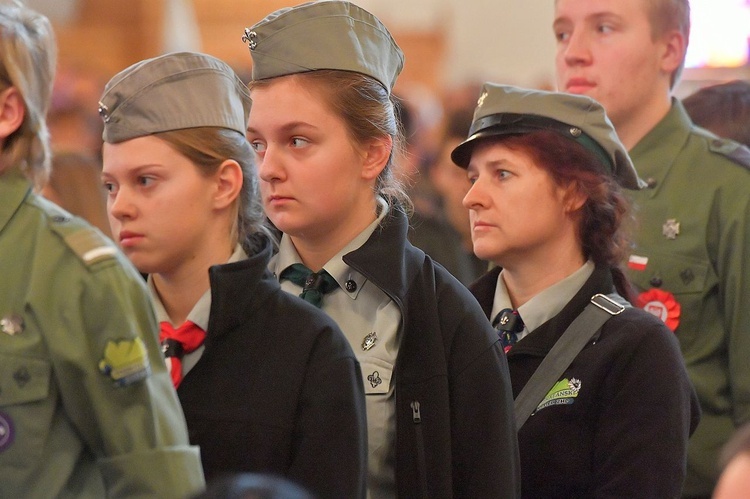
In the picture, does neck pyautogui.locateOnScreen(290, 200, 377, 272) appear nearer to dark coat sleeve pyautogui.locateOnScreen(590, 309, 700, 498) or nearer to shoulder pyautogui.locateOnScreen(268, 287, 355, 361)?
shoulder pyautogui.locateOnScreen(268, 287, 355, 361)

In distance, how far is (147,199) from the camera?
2311 mm

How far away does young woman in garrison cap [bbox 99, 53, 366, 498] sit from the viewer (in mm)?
2199

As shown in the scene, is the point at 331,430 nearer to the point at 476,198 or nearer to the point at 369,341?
the point at 369,341

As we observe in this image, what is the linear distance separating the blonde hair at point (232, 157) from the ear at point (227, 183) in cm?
1

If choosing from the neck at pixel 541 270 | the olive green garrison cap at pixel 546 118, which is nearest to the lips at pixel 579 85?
the olive green garrison cap at pixel 546 118

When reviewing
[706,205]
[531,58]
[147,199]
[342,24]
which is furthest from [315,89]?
[531,58]

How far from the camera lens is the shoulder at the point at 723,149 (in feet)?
Result: 11.0

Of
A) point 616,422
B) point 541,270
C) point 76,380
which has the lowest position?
point 616,422

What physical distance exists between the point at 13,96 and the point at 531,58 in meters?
11.0

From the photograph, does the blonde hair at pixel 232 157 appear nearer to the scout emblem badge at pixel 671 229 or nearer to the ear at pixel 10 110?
the ear at pixel 10 110

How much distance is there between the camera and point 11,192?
1.93 metres

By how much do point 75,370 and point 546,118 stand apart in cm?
151

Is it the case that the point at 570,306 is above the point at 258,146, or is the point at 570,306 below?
below

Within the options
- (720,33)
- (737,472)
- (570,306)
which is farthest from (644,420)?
(720,33)
